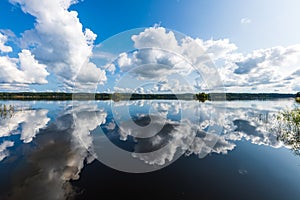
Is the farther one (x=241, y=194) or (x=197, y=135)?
(x=197, y=135)

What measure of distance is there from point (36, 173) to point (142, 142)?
8969mm

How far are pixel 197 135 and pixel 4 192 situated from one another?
16.7 meters

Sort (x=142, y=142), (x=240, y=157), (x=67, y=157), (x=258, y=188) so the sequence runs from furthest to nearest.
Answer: (x=142, y=142) < (x=240, y=157) < (x=67, y=157) < (x=258, y=188)

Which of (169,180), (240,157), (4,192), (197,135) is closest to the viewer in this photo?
(4,192)

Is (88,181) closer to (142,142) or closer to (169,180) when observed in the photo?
(169,180)

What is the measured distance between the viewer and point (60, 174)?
10.1 meters

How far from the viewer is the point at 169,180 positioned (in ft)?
32.4

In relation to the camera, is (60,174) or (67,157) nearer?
(60,174)

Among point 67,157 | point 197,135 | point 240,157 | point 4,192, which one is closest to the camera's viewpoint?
point 4,192

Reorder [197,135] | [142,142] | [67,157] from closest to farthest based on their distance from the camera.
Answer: [67,157], [142,142], [197,135]

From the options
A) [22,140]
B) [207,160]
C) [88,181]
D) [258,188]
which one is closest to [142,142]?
[207,160]

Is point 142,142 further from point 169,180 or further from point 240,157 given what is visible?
point 240,157

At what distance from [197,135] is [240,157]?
6.16m

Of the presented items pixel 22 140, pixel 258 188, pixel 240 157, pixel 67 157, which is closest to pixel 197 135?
pixel 240 157
